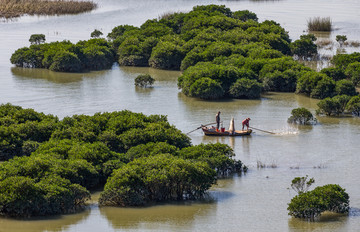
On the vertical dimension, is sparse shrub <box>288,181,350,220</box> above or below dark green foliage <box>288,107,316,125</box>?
below

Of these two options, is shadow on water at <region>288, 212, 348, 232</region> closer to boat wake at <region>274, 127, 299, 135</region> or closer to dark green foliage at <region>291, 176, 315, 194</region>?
dark green foliage at <region>291, 176, 315, 194</region>

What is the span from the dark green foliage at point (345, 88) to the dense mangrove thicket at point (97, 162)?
15805mm

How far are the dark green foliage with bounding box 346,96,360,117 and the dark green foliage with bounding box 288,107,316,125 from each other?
3.31 meters

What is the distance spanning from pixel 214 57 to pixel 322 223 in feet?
103

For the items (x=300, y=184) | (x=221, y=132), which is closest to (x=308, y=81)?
(x=221, y=132)

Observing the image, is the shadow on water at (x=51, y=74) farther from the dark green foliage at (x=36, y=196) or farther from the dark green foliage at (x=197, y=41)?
the dark green foliage at (x=36, y=196)

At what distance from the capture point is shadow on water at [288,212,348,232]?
91.0 ft

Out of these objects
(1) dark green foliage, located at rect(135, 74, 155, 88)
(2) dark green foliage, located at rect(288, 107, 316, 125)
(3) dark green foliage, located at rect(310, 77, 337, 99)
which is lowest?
(2) dark green foliage, located at rect(288, 107, 316, 125)

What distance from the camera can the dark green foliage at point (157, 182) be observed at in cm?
2948

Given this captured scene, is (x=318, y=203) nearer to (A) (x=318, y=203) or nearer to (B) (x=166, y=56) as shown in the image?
(A) (x=318, y=203)

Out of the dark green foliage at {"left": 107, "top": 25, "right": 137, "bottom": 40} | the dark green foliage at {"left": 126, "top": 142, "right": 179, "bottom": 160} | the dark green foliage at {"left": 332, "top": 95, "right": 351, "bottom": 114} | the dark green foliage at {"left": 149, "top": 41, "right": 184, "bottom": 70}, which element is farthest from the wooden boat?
the dark green foliage at {"left": 107, "top": 25, "right": 137, "bottom": 40}

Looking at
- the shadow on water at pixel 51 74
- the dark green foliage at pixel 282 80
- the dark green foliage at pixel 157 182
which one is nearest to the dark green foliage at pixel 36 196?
the dark green foliage at pixel 157 182

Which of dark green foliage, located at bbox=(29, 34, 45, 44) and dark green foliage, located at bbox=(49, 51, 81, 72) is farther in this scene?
dark green foliage, located at bbox=(29, 34, 45, 44)

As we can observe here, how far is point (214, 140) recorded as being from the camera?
134ft
